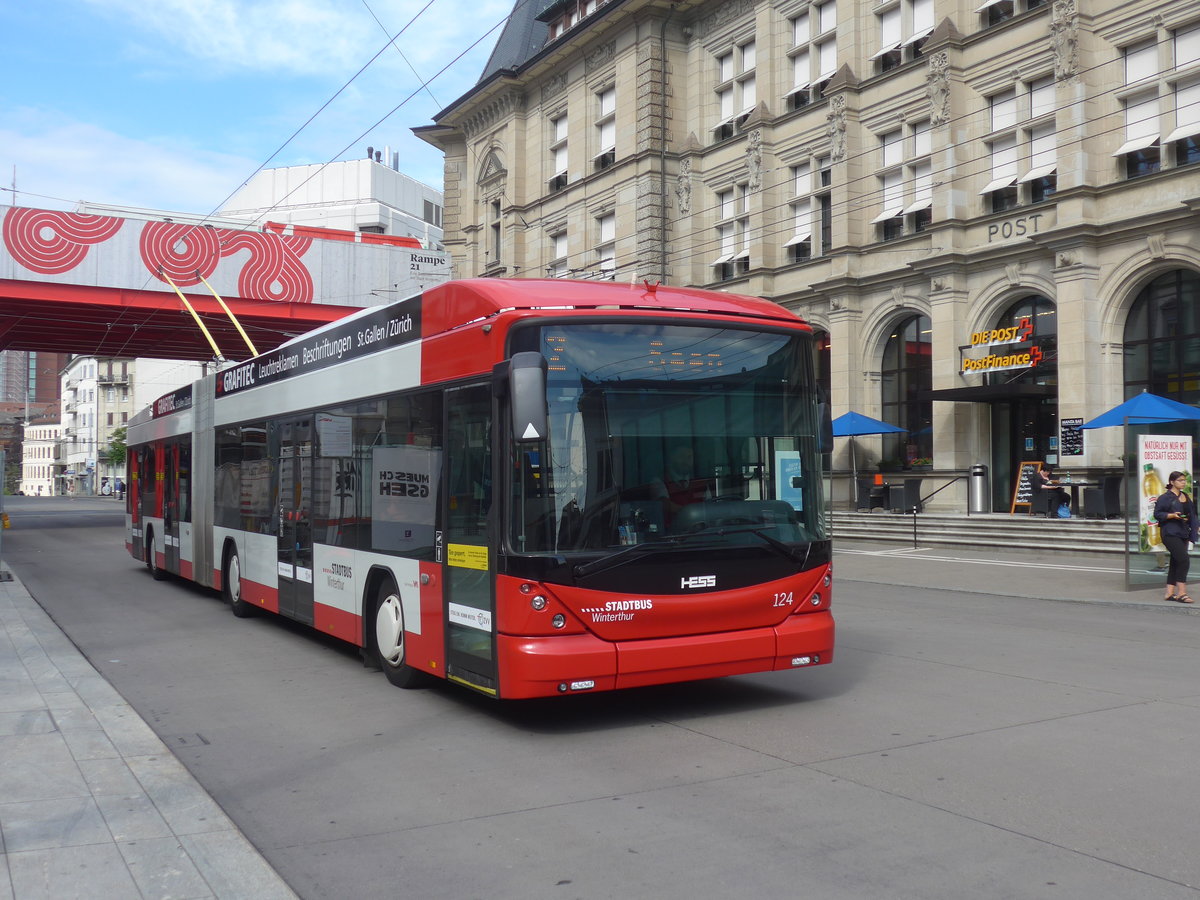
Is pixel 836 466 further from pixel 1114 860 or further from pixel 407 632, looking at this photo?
pixel 1114 860

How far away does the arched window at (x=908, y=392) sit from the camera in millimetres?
30312

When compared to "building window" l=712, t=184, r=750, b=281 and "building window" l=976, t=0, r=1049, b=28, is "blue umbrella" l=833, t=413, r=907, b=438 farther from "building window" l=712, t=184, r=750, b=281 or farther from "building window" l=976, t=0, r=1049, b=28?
"building window" l=976, t=0, r=1049, b=28

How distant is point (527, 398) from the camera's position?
675 centimetres

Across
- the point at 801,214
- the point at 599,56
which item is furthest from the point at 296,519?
the point at 599,56

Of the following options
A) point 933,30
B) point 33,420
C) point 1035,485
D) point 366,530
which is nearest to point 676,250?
point 933,30

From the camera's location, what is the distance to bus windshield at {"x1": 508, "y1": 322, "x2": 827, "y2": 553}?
286 inches

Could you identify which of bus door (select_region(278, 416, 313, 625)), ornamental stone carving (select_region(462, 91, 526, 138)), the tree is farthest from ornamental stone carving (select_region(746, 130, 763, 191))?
the tree

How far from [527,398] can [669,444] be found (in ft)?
3.95

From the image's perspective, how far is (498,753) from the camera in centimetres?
711

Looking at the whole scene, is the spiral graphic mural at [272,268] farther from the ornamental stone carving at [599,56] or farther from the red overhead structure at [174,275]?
the ornamental stone carving at [599,56]

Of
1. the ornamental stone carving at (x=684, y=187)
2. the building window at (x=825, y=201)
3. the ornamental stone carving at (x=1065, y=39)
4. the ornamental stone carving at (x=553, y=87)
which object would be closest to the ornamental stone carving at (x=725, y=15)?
the ornamental stone carving at (x=684, y=187)

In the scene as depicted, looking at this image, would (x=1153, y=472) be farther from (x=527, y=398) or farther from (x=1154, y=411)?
(x=527, y=398)

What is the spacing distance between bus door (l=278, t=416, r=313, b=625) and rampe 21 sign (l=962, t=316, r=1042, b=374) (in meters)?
19.8

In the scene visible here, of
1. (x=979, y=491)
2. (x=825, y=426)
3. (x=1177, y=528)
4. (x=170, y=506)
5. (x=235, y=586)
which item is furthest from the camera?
A: (x=979, y=491)
